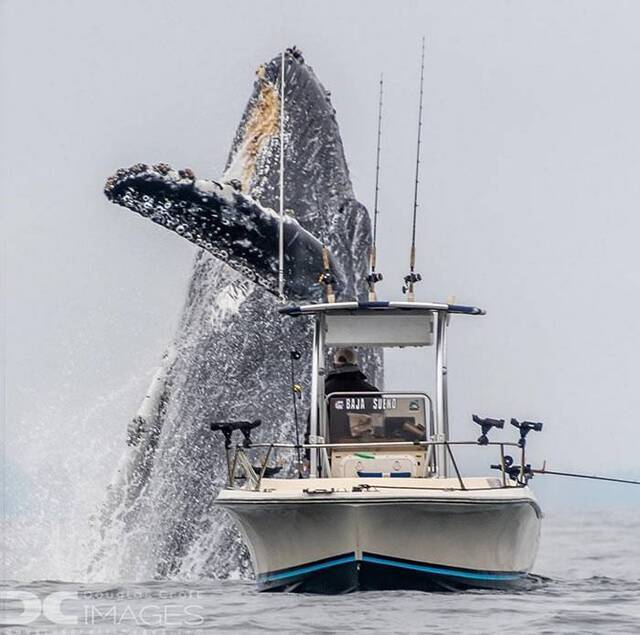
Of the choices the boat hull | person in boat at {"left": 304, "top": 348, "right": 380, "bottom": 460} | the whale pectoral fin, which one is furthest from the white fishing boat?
the whale pectoral fin

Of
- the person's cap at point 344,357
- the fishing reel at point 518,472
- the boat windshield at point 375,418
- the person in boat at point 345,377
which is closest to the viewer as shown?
the fishing reel at point 518,472

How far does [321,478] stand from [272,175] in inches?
138

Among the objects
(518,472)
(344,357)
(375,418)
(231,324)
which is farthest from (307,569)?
(231,324)

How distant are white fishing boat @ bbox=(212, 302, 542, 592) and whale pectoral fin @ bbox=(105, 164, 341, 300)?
81 cm

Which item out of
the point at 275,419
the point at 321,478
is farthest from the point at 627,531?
the point at 321,478

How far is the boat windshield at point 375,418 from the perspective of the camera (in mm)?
14180

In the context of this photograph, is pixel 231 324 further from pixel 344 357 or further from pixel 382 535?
pixel 382 535

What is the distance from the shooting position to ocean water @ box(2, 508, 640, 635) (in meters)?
11.5

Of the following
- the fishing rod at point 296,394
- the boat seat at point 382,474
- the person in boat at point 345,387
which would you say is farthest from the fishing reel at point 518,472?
the fishing rod at point 296,394

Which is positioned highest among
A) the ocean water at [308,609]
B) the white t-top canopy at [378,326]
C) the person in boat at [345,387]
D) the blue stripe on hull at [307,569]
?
the white t-top canopy at [378,326]

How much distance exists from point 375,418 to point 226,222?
1.81 metres

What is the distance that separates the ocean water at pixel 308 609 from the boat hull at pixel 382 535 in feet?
0.47

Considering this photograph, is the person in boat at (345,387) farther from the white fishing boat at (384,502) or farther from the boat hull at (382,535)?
the boat hull at (382,535)

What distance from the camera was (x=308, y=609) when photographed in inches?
473
